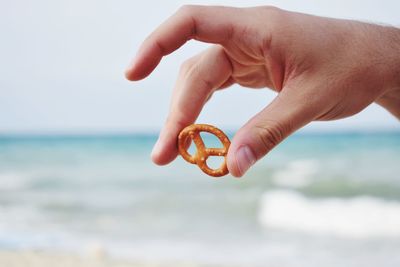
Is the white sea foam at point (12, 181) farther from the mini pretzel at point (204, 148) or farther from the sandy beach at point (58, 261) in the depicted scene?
the mini pretzel at point (204, 148)

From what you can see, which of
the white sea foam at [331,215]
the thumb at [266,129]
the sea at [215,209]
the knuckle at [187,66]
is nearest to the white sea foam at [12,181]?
the sea at [215,209]

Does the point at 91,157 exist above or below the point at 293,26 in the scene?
above

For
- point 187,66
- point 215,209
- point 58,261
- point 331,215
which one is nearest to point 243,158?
point 187,66

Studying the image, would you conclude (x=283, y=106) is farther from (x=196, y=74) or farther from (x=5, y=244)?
(x=5, y=244)

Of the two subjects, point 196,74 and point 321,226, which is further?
point 321,226

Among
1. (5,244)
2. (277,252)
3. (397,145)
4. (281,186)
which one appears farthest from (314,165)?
(5,244)

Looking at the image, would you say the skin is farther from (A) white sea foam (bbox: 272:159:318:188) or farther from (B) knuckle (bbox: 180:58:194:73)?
(A) white sea foam (bbox: 272:159:318:188)

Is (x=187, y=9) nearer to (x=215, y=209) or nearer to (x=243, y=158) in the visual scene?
(x=243, y=158)
